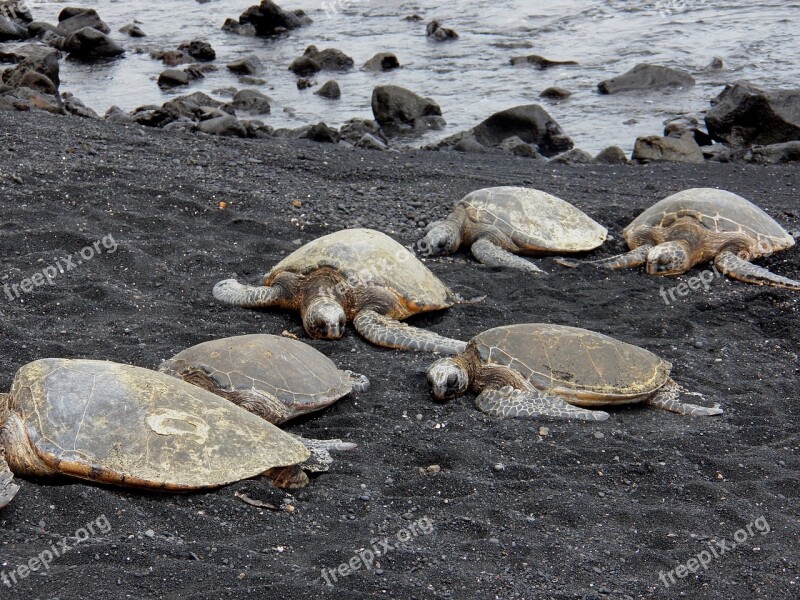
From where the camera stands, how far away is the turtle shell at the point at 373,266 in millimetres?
6129

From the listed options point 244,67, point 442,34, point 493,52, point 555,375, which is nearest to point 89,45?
point 244,67

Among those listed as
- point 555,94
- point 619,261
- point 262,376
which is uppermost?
point 262,376

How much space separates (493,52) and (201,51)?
6450 mm

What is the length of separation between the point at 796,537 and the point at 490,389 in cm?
182

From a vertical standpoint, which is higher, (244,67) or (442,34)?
(442,34)

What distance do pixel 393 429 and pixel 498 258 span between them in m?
3.02

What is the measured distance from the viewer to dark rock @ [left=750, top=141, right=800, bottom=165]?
34.9 ft

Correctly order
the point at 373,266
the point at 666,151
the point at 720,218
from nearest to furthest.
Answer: the point at 373,266 → the point at 720,218 → the point at 666,151

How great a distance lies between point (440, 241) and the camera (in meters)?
7.44

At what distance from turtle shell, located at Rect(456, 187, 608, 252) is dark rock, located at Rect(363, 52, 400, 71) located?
1069cm

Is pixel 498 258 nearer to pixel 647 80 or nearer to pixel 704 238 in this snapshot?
pixel 704 238

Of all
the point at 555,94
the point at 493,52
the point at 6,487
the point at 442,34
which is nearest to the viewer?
the point at 6,487

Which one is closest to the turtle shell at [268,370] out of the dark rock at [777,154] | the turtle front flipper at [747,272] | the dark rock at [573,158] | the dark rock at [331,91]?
the turtle front flipper at [747,272]

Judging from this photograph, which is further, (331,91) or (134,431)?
(331,91)
